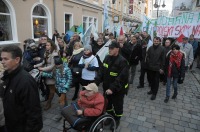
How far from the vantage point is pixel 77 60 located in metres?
4.52

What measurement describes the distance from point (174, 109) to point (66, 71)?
310cm

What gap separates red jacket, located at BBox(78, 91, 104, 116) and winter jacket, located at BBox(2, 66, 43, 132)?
2.88 ft

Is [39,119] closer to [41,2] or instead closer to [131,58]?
[131,58]

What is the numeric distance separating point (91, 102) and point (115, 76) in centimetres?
78

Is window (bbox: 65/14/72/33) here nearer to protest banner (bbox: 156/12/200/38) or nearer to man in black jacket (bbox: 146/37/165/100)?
protest banner (bbox: 156/12/200/38)

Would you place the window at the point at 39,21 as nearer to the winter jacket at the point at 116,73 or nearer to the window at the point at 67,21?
the window at the point at 67,21

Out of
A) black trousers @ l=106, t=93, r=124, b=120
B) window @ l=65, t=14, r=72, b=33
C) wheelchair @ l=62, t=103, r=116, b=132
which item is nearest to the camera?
wheelchair @ l=62, t=103, r=116, b=132

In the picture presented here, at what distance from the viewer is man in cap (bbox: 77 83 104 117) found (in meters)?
2.61

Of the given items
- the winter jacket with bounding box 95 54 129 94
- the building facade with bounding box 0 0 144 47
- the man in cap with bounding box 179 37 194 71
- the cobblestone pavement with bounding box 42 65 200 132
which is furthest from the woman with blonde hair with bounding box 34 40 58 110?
the man in cap with bounding box 179 37 194 71

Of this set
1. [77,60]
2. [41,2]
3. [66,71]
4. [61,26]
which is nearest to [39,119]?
[66,71]

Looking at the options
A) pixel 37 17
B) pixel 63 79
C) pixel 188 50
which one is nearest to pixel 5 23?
pixel 37 17

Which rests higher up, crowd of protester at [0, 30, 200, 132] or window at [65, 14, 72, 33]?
window at [65, 14, 72, 33]

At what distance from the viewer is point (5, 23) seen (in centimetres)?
780

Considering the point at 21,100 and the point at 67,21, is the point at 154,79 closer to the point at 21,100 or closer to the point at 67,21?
the point at 21,100
